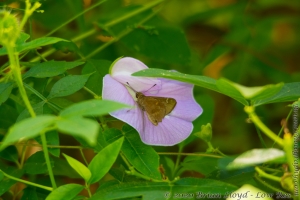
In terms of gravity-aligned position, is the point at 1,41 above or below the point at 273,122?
below

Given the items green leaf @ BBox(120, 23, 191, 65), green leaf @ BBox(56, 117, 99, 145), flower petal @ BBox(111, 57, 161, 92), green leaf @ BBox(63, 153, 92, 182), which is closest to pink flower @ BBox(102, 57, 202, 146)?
flower petal @ BBox(111, 57, 161, 92)

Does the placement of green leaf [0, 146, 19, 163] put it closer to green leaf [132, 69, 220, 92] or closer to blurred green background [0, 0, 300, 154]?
blurred green background [0, 0, 300, 154]

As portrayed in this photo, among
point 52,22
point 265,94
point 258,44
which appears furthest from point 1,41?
point 258,44

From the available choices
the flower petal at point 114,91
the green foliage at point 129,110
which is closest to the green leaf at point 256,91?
the green foliage at point 129,110

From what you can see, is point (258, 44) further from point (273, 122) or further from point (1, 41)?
point (1, 41)

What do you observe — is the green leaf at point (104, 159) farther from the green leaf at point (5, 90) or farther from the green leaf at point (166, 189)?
the green leaf at point (5, 90)
